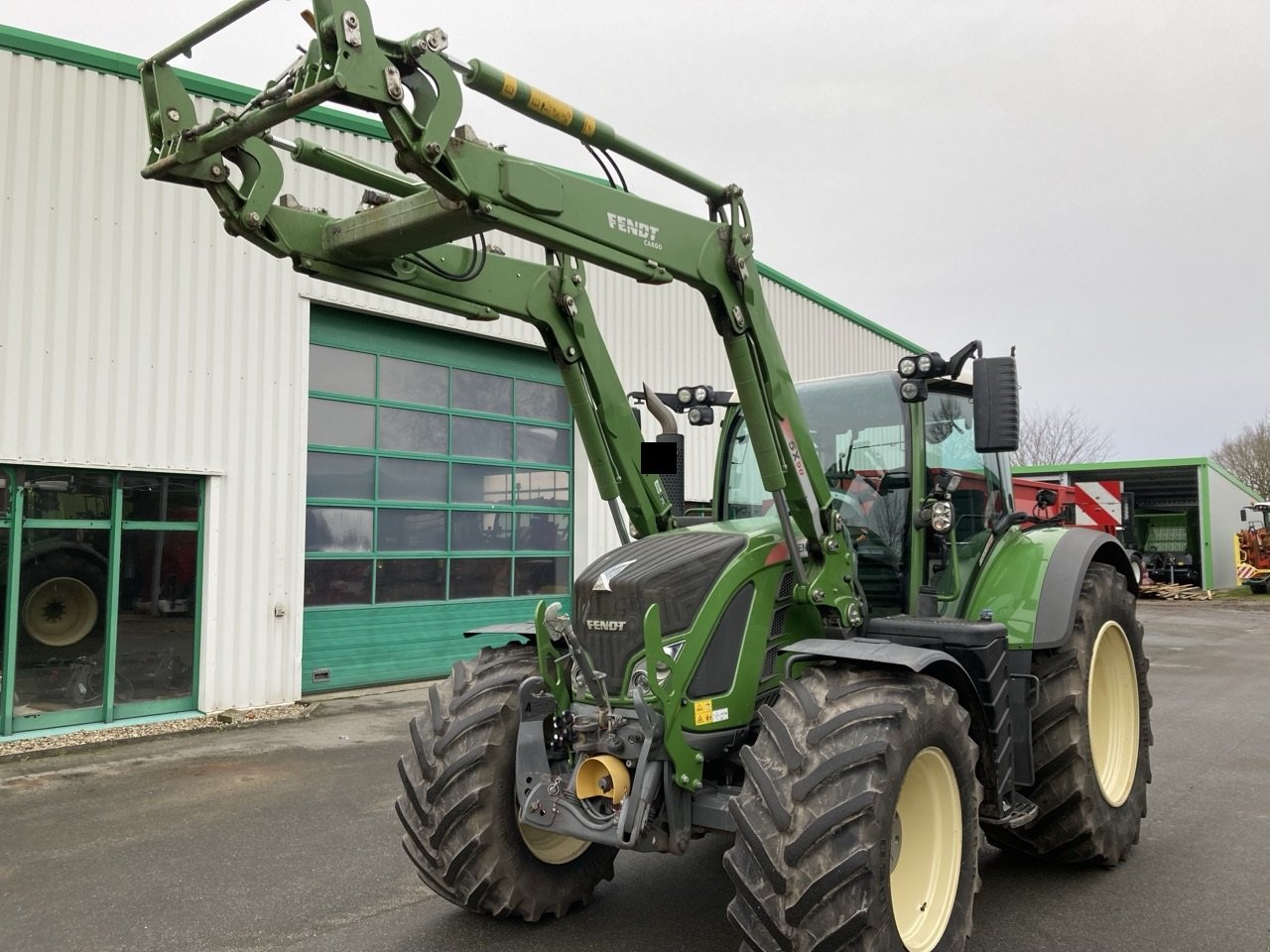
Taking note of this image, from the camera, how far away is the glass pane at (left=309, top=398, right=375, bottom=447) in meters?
10.0

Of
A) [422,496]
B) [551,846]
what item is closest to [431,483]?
[422,496]

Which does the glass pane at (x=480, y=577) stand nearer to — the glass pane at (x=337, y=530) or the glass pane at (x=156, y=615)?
the glass pane at (x=337, y=530)

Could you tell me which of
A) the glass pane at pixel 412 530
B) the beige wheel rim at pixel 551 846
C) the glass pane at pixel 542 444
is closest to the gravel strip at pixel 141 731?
the glass pane at pixel 412 530

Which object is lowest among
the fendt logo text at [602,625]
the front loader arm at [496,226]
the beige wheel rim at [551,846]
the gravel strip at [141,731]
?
the gravel strip at [141,731]

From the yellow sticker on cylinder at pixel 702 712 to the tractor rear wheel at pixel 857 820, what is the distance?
12.2 inches

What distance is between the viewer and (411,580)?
1080 cm

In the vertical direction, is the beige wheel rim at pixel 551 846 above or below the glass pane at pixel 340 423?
below

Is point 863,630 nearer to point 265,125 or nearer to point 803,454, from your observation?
point 803,454

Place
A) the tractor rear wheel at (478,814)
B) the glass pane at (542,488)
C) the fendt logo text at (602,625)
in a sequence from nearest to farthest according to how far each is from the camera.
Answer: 1. the fendt logo text at (602,625)
2. the tractor rear wheel at (478,814)
3. the glass pane at (542,488)

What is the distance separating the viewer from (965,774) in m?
3.48

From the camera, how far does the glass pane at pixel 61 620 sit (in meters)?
7.91

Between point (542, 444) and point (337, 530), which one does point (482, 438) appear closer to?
point (542, 444)

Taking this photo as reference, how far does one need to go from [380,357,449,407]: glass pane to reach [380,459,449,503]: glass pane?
27.8 inches

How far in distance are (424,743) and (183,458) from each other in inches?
238
